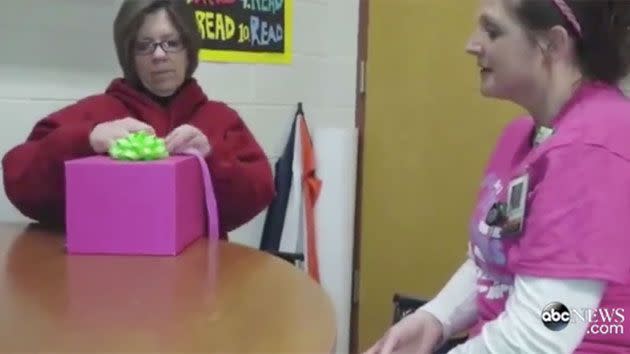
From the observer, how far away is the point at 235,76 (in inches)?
84.0

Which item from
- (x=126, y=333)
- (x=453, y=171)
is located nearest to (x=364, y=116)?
(x=453, y=171)

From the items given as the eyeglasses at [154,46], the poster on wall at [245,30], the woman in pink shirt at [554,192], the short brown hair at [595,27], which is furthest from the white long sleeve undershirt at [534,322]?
the poster on wall at [245,30]

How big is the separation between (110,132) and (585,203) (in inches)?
29.3

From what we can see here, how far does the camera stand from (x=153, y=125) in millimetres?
1459

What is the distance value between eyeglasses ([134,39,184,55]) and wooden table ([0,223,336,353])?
0.40 m

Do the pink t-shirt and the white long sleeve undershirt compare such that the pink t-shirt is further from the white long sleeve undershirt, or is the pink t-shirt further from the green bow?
the green bow

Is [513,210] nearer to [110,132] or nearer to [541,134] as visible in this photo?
[541,134]

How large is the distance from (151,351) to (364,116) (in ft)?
5.98

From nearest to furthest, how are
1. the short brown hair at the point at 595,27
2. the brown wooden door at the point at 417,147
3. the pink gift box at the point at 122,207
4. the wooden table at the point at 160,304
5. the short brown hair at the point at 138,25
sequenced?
the wooden table at the point at 160,304
the short brown hair at the point at 595,27
the pink gift box at the point at 122,207
the short brown hair at the point at 138,25
the brown wooden door at the point at 417,147

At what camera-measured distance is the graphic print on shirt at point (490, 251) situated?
1094 millimetres

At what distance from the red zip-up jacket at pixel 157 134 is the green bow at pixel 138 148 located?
118mm

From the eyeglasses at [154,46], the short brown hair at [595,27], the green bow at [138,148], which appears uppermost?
the short brown hair at [595,27]

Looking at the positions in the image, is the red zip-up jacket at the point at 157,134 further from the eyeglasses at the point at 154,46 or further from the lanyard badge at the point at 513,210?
the lanyard badge at the point at 513,210

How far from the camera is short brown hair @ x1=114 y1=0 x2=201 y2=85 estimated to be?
1432 millimetres
